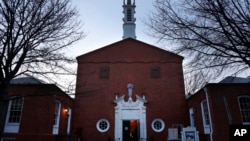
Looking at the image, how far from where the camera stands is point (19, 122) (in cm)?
1247

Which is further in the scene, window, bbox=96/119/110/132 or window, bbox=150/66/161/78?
window, bbox=150/66/161/78

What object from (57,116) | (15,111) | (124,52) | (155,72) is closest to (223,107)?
(155,72)

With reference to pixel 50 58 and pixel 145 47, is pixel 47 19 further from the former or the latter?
pixel 145 47

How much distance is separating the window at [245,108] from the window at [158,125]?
5.68 meters

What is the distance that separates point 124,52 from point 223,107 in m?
9.37

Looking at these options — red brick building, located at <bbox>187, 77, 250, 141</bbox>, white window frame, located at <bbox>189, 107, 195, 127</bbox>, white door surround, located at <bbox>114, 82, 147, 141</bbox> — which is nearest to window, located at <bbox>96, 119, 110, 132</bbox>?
white door surround, located at <bbox>114, 82, 147, 141</bbox>

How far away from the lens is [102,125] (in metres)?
16.2

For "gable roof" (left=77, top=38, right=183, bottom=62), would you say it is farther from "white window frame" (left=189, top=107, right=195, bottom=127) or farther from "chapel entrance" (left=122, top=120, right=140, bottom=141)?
"chapel entrance" (left=122, top=120, right=140, bottom=141)

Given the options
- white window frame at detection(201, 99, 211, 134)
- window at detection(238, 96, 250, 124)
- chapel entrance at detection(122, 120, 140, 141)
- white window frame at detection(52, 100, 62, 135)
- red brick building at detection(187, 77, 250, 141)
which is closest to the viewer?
red brick building at detection(187, 77, 250, 141)

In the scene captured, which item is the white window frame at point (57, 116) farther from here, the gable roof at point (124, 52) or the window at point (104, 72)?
the gable roof at point (124, 52)

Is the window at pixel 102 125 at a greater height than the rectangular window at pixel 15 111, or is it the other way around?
the rectangular window at pixel 15 111

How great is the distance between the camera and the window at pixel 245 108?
1230cm

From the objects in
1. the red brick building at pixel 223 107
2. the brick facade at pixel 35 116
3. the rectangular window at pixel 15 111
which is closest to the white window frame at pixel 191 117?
the red brick building at pixel 223 107

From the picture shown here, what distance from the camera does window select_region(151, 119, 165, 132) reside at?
16.0m
